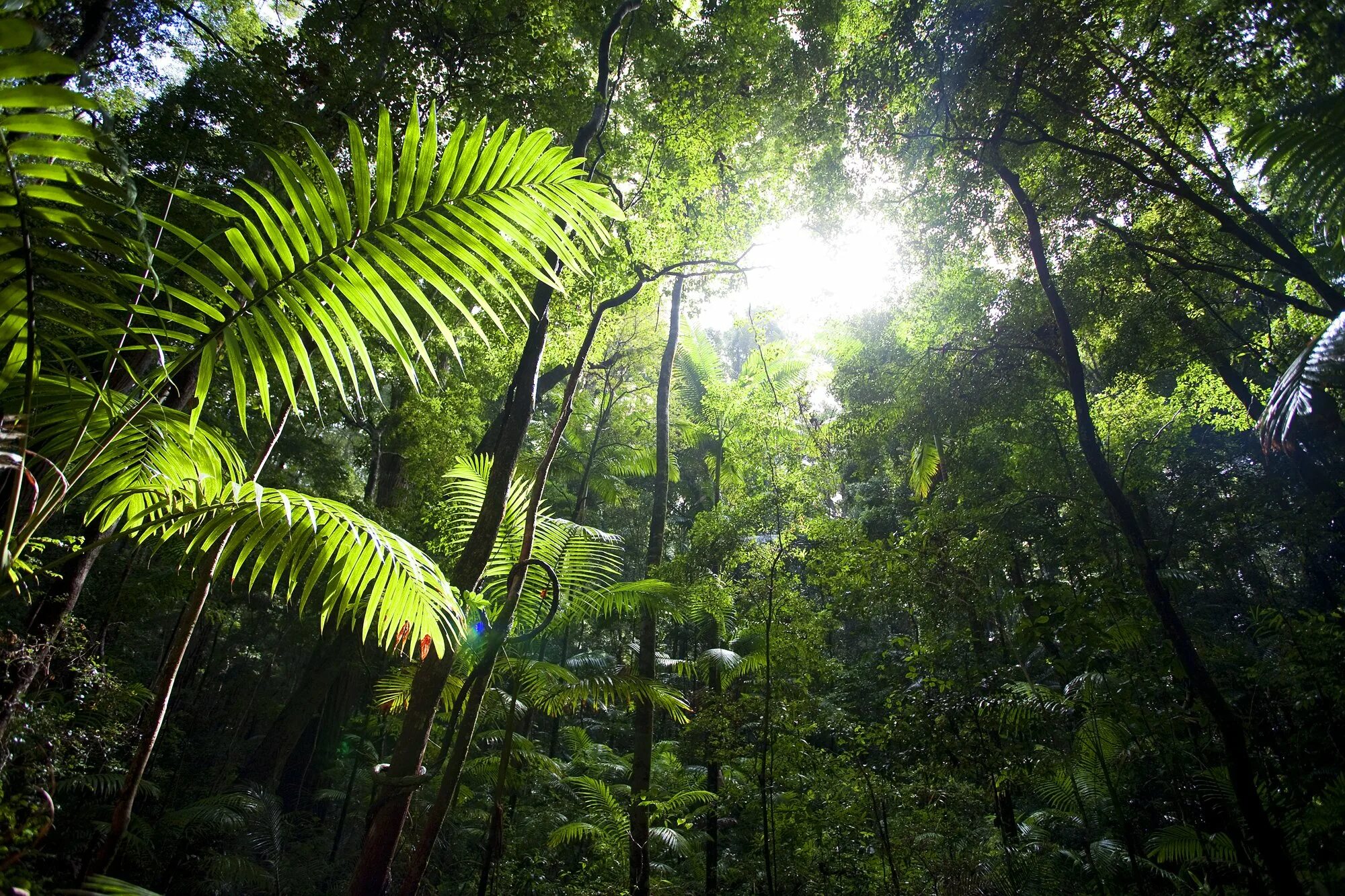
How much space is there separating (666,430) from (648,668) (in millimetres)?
3091

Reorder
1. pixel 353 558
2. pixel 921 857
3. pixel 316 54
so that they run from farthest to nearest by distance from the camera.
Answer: pixel 921 857, pixel 316 54, pixel 353 558

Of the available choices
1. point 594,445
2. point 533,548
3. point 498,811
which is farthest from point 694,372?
point 498,811

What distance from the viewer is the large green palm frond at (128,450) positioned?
1.38 metres

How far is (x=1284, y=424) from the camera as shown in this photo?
2.23 metres

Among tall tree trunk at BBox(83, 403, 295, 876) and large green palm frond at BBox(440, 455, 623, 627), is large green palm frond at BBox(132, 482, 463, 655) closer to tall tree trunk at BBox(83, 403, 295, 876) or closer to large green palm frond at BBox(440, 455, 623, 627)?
tall tree trunk at BBox(83, 403, 295, 876)

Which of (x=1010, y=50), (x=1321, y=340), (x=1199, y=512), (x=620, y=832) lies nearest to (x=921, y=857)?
(x=620, y=832)

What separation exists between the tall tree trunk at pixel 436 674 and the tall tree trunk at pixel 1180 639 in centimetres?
435

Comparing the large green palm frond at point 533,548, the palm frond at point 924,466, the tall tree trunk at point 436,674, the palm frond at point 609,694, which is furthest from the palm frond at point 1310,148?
the palm frond at point 924,466

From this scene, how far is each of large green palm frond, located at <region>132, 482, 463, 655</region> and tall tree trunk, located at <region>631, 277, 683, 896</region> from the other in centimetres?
408

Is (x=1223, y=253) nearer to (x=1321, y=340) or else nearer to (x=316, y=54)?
(x=1321, y=340)

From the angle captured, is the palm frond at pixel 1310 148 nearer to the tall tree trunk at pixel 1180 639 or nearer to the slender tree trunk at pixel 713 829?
the tall tree trunk at pixel 1180 639

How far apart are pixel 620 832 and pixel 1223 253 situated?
8550mm

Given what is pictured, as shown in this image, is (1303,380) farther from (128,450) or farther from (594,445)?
(594,445)

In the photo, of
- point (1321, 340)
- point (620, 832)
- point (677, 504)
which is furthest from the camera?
point (677, 504)
